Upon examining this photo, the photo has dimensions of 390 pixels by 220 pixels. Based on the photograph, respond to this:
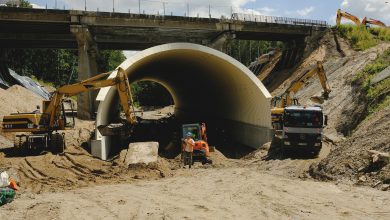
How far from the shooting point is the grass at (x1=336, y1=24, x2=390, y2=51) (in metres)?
40.9

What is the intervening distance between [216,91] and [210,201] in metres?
21.6

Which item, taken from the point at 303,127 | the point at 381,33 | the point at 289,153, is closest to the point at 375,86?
the point at 303,127

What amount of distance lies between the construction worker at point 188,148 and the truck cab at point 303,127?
478 centimetres

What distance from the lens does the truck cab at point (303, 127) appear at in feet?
63.8

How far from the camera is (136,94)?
83.6 m

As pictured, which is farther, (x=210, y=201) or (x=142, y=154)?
(x=142, y=154)

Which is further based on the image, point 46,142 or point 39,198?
point 46,142

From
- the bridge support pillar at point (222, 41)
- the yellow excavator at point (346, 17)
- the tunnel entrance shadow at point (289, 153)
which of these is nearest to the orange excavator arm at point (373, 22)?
the yellow excavator at point (346, 17)

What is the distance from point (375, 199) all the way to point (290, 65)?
36247mm

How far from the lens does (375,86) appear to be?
24344mm

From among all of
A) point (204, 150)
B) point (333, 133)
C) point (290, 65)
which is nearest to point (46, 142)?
point (204, 150)

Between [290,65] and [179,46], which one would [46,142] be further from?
[290,65]

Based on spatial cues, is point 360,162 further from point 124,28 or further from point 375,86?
point 124,28

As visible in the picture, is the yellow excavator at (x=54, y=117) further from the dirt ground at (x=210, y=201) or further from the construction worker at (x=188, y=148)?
the dirt ground at (x=210, y=201)
